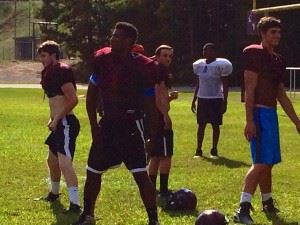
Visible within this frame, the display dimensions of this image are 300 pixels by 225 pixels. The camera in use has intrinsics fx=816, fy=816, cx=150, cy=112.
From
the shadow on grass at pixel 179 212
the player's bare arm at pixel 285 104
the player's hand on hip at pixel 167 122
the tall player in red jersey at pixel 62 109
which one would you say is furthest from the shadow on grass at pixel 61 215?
the player's bare arm at pixel 285 104

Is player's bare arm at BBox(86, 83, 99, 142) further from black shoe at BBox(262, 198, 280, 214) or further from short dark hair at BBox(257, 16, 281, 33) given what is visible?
black shoe at BBox(262, 198, 280, 214)

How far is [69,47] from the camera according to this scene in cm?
6016

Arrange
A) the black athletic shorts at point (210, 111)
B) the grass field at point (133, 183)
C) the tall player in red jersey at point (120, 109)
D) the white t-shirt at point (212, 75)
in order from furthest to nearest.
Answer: the black athletic shorts at point (210, 111), the white t-shirt at point (212, 75), the grass field at point (133, 183), the tall player in red jersey at point (120, 109)

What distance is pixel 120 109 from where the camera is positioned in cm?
739

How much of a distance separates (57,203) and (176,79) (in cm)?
4605

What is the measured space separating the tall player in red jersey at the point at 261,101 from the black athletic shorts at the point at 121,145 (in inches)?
44.2

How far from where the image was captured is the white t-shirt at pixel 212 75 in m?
13.5

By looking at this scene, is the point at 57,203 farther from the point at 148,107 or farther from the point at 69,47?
the point at 69,47

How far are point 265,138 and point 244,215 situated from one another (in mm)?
776

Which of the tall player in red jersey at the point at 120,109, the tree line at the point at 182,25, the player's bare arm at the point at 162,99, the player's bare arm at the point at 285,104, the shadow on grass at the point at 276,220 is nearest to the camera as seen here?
A: the tall player in red jersey at the point at 120,109

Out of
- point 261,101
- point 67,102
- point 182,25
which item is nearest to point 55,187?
point 67,102

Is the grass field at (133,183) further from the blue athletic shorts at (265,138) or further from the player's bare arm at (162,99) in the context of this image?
the player's bare arm at (162,99)

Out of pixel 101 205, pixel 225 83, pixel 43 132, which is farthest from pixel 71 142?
pixel 43 132

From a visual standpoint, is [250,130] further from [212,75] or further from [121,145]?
[212,75]
